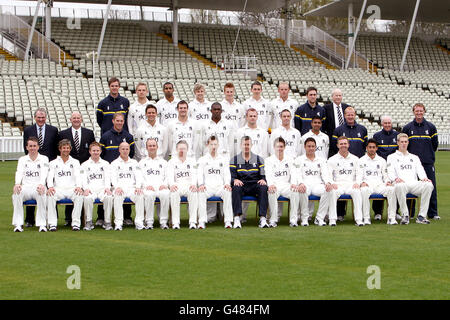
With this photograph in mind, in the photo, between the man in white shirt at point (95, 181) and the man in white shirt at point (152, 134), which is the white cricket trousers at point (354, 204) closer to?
the man in white shirt at point (152, 134)

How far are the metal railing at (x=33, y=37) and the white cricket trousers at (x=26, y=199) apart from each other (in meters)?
24.9

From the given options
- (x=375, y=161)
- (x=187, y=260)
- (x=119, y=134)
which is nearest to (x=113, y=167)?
(x=119, y=134)

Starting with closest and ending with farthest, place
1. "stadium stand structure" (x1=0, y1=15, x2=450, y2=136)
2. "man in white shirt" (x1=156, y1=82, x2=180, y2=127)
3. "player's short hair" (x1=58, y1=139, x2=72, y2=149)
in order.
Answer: "player's short hair" (x1=58, y1=139, x2=72, y2=149) < "man in white shirt" (x1=156, y1=82, x2=180, y2=127) < "stadium stand structure" (x1=0, y1=15, x2=450, y2=136)

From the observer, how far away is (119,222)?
35.1ft

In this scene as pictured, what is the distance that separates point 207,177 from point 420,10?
123 ft

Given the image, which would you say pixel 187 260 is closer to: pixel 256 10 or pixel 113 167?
pixel 113 167

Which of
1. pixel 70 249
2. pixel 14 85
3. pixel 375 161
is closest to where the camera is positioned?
pixel 70 249

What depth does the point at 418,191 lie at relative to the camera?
11414mm

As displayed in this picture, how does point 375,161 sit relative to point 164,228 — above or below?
above

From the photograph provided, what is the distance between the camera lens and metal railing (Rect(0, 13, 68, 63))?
35375 millimetres

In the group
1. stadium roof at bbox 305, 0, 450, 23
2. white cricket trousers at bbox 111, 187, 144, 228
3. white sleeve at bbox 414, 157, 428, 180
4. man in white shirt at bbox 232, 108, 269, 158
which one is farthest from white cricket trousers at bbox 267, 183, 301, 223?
stadium roof at bbox 305, 0, 450, 23

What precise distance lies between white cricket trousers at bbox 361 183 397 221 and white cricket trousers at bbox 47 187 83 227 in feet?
14.0

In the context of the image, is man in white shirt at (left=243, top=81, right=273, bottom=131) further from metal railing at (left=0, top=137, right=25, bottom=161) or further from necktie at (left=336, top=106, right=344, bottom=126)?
metal railing at (left=0, top=137, right=25, bottom=161)

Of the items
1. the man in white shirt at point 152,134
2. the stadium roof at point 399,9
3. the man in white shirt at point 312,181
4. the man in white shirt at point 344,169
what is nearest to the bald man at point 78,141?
the man in white shirt at point 152,134
